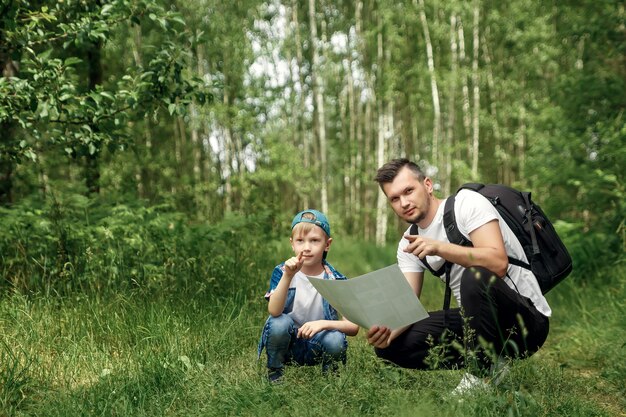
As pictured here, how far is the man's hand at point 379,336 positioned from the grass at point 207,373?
0.14 m

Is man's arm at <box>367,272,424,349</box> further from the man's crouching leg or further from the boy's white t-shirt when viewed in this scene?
the boy's white t-shirt

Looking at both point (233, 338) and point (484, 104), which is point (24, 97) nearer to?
point (233, 338)

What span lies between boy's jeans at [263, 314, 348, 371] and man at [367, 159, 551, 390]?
223 millimetres

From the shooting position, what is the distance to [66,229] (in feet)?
17.8

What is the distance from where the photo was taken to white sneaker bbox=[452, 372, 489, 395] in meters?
2.96

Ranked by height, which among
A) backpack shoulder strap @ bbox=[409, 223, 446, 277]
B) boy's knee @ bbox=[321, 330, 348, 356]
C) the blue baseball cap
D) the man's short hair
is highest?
the man's short hair

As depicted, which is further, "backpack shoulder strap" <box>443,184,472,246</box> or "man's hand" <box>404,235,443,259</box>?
"backpack shoulder strap" <box>443,184,472,246</box>

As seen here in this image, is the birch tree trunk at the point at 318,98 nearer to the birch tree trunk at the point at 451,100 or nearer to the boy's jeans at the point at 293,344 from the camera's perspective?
the birch tree trunk at the point at 451,100

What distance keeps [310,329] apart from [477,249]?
1014 millimetres

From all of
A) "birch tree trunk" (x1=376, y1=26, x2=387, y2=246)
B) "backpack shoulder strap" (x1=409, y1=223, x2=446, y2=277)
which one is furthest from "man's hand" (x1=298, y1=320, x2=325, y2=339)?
"birch tree trunk" (x1=376, y1=26, x2=387, y2=246)

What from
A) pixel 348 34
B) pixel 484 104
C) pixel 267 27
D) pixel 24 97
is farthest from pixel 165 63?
pixel 484 104

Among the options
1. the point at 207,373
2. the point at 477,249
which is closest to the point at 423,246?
the point at 477,249

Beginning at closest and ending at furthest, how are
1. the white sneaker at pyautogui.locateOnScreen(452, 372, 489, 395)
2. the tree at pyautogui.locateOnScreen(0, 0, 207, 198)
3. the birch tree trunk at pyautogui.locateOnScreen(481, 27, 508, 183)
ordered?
1. the white sneaker at pyautogui.locateOnScreen(452, 372, 489, 395)
2. the tree at pyautogui.locateOnScreen(0, 0, 207, 198)
3. the birch tree trunk at pyautogui.locateOnScreen(481, 27, 508, 183)

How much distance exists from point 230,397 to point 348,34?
956 inches
